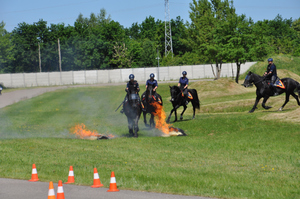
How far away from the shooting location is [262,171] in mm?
11203

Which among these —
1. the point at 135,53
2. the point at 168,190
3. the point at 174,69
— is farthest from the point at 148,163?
the point at 135,53

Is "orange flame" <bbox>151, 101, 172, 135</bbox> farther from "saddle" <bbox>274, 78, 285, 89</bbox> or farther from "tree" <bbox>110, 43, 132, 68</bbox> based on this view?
"tree" <bbox>110, 43, 132, 68</bbox>

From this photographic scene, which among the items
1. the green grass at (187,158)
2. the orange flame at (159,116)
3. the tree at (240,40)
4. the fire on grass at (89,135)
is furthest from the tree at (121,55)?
the fire on grass at (89,135)

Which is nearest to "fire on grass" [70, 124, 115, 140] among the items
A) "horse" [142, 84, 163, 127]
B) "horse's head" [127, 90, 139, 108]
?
"horse's head" [127, 90, 139, 108]

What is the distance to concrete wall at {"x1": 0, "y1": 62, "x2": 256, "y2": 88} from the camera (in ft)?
268

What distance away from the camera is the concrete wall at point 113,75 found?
8156cm

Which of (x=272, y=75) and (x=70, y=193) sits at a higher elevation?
(x=272, y=75)

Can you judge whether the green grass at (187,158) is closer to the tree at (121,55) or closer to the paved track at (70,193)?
the paved track at (70,193)

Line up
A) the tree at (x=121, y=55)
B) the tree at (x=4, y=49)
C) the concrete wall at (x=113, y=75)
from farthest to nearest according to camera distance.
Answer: the tree at (x=121, y=55) → the concrete wall at (x=113, y=75) → the tree at (x=4, y=49)

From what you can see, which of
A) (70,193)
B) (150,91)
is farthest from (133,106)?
(70,193)

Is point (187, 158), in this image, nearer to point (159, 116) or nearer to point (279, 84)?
point (159, 116)

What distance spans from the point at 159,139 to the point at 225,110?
14.6 meters

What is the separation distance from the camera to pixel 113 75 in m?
84.4

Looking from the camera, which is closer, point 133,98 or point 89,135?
point 133,98
